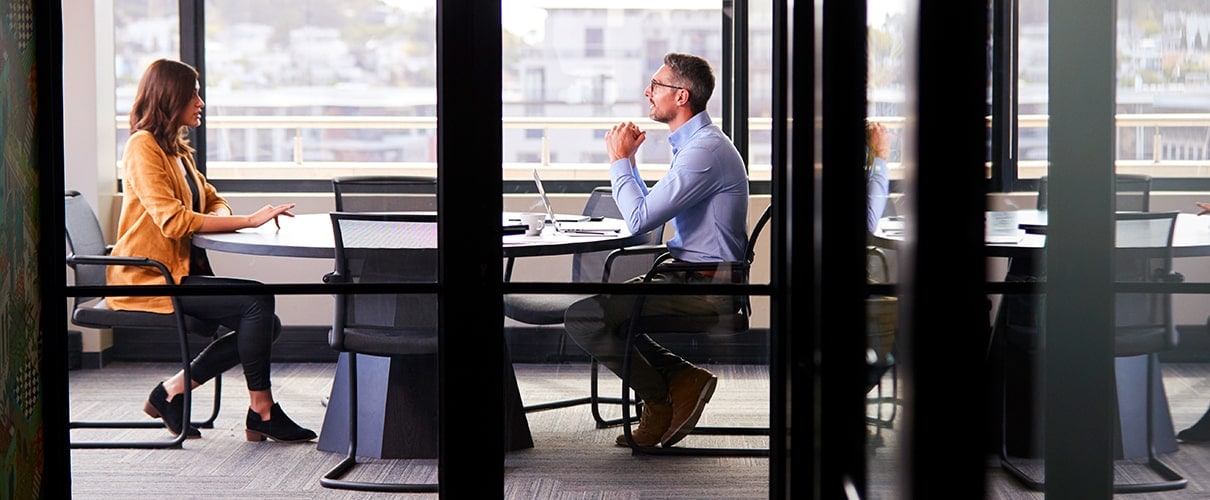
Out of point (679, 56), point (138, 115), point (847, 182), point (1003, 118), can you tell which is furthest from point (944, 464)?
point (138, 115)

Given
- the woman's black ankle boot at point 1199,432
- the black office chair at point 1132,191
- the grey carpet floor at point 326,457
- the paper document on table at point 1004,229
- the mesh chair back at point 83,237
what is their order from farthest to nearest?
the grey carpet floor at point 326,457 → the mesh chair back at point 83,237 → the paper document on table at point 1004,229 → the black office chair at point 1132,191 → the woman's black ankle boot at point 1199,432

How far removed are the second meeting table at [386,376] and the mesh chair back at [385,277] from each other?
25mm

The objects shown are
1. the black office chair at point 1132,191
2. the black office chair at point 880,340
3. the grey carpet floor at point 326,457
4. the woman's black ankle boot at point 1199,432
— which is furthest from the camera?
the grey carpet floor at point 326,457

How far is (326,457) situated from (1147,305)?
2.16 meters

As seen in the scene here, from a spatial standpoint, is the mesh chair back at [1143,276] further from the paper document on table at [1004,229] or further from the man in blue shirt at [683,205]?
the man in blue shirt at [683,205]

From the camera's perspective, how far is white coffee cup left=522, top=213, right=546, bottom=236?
2.57 meters

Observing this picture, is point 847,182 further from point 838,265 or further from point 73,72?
point 73,72

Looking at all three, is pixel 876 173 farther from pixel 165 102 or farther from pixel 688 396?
pixel 165 102

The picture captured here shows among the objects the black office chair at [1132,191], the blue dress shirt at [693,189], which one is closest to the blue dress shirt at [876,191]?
the black office chair at [1132,191]

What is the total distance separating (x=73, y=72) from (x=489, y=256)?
0.94 m

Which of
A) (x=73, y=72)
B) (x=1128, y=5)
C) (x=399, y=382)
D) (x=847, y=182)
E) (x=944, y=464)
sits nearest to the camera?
(x=1128, y=5)

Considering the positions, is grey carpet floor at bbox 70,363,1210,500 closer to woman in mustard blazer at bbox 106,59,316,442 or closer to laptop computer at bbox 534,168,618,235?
woman in mustard blazer at bbox 106,59,316,442

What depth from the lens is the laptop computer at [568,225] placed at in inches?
101

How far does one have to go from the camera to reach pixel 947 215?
949mm
